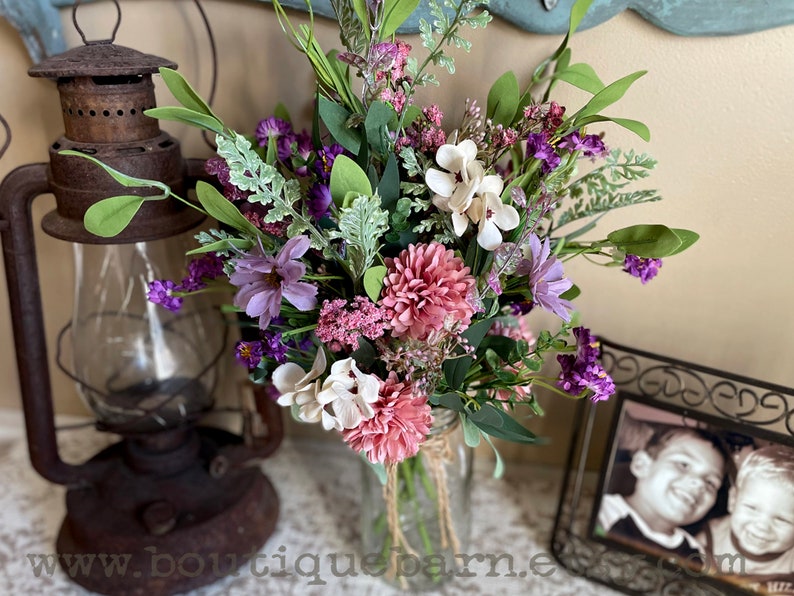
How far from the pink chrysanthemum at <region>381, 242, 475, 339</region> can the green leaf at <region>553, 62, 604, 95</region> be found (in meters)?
0.27

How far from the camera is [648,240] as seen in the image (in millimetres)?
604

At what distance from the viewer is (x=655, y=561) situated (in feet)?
2.82

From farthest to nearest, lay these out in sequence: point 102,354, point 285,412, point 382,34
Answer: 1. point 285,412
2. point 102,354
3. point 382,34

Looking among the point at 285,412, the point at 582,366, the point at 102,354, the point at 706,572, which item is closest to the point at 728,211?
the point at 582,366

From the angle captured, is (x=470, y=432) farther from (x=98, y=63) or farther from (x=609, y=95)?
(x=98, y=63)

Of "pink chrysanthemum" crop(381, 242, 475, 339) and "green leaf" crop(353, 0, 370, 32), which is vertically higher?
"green leaf" crop(353, 0, 370, 32)

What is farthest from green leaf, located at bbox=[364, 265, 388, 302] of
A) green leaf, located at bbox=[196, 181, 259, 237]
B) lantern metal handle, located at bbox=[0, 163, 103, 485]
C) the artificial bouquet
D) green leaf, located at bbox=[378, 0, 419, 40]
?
lantern metal handle, located at bbox=[0, 163, 103, 485]

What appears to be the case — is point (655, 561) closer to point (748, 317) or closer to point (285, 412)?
point (748, 317)

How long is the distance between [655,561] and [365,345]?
541 mm

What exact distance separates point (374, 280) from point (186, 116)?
22cm

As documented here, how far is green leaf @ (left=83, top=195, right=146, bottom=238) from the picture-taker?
56 centimetres

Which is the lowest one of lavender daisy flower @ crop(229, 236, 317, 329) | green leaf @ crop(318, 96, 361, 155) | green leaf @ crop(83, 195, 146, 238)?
lavender daisy flower @ crop(229, 236, 317, 329)

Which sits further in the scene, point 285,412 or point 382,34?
point 285,412

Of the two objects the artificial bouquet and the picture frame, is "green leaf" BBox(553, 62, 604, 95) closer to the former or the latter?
the artificial bouquet
